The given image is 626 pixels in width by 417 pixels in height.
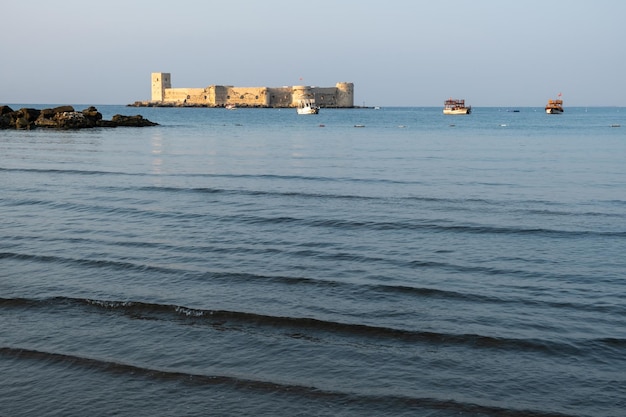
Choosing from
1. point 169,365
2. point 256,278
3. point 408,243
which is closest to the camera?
point 169,365

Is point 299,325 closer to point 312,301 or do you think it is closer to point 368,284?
point 312,301

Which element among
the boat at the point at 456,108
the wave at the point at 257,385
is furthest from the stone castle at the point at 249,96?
the wave at the point at 257,385

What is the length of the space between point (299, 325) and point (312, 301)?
3.35ft

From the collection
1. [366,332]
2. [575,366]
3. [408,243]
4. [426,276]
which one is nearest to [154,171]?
[408,243]

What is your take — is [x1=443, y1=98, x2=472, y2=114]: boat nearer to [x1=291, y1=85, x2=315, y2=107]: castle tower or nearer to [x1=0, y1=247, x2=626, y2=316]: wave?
[x1=291, y1=85, x2=315, y2=107]: castle tower

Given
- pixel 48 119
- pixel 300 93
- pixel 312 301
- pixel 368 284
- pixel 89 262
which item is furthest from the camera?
pixel 300 93

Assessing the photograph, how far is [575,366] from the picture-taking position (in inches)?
299

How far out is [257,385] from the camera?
7.03 metres

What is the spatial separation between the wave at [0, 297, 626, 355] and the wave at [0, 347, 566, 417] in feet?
5.10

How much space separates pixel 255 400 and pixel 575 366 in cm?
364

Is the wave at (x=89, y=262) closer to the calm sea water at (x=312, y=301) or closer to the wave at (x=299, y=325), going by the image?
the calm sea water at (x=312, y=301)

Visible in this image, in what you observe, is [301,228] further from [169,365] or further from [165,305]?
[169,365]

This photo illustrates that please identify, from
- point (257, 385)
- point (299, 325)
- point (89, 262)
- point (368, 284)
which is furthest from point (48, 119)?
point (257, 385)

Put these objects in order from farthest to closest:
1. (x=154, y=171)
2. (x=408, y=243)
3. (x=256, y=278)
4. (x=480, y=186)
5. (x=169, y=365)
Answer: (x=154, y=171) < (x=480, y=186) < (x=408, y=243) < (x=256, y=278) < (x=169, y=365)
